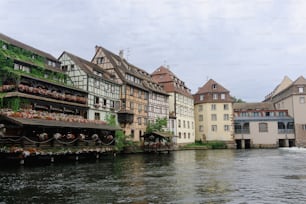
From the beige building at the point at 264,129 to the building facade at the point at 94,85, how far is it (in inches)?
1476

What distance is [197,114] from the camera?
74312 mm

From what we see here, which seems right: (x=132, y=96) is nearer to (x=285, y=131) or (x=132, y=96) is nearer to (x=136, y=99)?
(x=136, y=99)

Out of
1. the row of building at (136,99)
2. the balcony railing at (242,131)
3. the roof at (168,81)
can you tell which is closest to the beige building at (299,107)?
the row of building at (136,99)

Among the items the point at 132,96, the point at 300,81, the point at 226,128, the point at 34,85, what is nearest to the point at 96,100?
the point at 132,96

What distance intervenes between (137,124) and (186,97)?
2227 centimetres

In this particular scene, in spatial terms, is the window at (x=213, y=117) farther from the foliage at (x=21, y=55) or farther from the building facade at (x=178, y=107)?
the foliage at (x=21, y=55)

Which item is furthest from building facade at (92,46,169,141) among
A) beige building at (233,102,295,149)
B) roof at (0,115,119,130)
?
beige building at (233,102,295,149)

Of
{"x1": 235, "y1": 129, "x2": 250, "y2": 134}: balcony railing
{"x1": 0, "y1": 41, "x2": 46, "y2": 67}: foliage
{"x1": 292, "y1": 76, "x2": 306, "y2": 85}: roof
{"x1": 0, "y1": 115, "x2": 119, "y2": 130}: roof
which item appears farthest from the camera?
{"x1": 235, "y1": 129, "x2": 250, "y2": 134}: balcony railing

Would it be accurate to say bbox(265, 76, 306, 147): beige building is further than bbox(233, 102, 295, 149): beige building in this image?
No

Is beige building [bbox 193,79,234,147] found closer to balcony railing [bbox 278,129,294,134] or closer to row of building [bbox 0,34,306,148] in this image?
row of building [bbox 0,34,306,148]

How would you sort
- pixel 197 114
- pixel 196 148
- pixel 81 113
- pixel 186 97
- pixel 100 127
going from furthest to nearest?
pixel 197 114 → pixel 186 97 → pixel 196 148 → pixel 81 113 → pixel 100 127

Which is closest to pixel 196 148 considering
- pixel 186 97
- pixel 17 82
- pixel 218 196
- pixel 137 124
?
pixel 186 97

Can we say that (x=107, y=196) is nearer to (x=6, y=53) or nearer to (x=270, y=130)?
(x=6, y=53)

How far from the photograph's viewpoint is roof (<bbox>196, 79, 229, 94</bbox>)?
7331cm
